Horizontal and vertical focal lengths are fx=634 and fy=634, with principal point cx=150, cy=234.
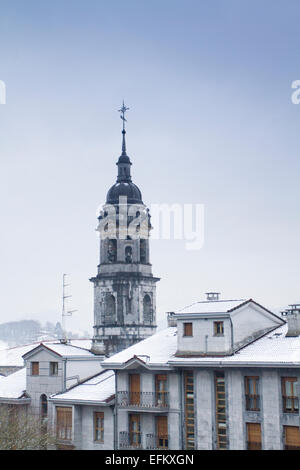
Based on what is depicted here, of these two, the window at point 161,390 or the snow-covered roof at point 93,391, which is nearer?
the window at point 161,390

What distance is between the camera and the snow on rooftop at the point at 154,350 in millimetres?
47022

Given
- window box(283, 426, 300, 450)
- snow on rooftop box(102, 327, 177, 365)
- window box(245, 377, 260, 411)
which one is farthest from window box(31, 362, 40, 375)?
window box(283, 426, 300, 450)

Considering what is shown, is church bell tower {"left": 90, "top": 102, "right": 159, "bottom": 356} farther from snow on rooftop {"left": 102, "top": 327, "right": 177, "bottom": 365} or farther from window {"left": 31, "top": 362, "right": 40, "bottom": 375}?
snow on rooftop {"left": 102, "top": 327, "right": 177, "bottom": 365}

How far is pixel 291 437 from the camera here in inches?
1559

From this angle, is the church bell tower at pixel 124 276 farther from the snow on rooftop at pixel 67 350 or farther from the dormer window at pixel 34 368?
the dormer window at pixel 34 368

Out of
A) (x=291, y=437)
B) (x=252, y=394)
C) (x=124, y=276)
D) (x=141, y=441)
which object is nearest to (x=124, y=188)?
(x=124, y=276)

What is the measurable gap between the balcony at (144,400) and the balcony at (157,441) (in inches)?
85.9

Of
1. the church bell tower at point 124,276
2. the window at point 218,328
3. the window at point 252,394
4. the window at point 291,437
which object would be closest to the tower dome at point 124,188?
the church bell tower at point 124,276

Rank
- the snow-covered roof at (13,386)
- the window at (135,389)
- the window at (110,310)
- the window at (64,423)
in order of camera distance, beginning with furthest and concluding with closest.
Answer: the window at (110,310), the snow-covered roof at (13,386), the window at (64,423), the window at (135,389)

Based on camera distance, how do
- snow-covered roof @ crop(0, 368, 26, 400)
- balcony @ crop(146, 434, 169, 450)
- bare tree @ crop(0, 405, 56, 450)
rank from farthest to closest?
snow-covered roof @ crop(0, 368, 26, 400)
balcony @ crop(146, 434, 169, 450)
bare tree @ crop(0, 405, 56, 450)

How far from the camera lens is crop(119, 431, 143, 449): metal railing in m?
46.6

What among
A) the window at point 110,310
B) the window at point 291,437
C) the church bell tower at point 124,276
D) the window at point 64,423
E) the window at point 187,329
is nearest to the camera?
the window at point 291,437

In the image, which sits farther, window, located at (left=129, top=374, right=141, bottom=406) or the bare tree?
window, located at (left=129, top=374, right=141, bottom=406)

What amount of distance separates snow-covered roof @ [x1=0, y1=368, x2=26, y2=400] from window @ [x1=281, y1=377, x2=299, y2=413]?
24815 mm
